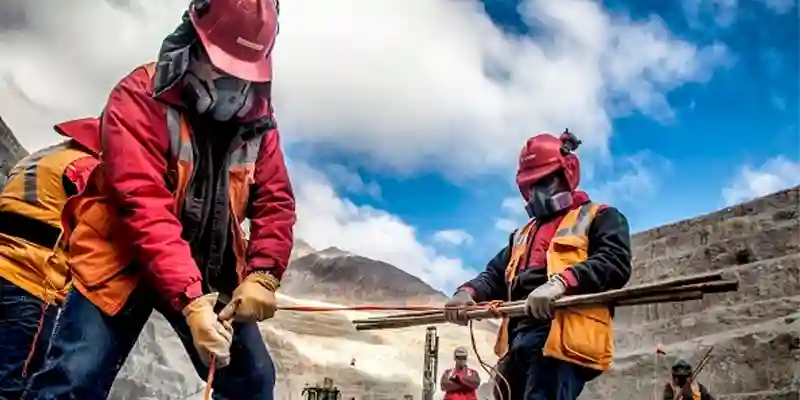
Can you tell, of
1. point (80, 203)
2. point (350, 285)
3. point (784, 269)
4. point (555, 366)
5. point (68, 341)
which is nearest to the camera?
point (68, 341)

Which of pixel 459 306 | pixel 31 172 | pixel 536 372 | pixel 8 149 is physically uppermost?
pixel 8 149

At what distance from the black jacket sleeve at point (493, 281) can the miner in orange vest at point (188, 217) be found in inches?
49.6

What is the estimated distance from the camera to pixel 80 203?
194 centimetres

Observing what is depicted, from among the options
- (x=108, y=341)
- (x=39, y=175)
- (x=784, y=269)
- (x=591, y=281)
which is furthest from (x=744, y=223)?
(x=108, y=341)

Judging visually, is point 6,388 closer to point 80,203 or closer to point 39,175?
point 39,175

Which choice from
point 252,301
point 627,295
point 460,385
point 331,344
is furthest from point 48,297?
point 331,344

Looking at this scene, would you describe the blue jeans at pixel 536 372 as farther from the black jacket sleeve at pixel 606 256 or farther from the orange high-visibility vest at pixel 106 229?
the orange high-visibility vest at pixel 106 229

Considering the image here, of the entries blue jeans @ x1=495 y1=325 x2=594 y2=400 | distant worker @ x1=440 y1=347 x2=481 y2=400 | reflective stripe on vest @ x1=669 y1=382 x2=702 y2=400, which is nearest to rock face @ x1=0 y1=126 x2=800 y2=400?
reflective stripe on vest @ x1=669 y1=382 x2=702 y2=400

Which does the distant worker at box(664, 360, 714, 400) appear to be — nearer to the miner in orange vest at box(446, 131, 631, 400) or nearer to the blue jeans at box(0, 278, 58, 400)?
the miner in orange vest at box(446, 131, 631, 400)

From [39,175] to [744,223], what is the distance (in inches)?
300

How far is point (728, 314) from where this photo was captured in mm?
8438

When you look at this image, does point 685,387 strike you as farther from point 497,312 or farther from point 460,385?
point 497,312

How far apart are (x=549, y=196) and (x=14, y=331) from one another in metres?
1.88

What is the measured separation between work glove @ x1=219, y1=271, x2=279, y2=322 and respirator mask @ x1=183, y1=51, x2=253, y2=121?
40cm
